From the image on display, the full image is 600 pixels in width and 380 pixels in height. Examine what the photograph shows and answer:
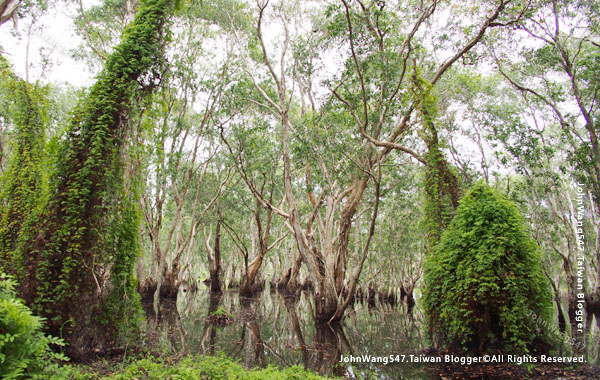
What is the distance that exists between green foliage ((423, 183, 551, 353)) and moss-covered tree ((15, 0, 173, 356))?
20.1ft

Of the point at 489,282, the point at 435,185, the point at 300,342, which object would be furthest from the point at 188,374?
the point at 435,185

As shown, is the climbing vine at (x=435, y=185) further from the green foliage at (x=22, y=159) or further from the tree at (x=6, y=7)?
the green foliage at (x=22, y=159)

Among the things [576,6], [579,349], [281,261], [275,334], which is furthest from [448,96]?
[281,261]

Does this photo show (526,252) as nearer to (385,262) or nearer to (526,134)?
(526,134)

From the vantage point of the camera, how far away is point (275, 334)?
33.6 ft

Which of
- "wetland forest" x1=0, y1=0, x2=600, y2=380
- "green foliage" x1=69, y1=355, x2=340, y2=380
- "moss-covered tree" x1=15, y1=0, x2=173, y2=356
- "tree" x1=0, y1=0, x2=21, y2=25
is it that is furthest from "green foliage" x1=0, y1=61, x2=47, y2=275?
"green foliage" x1=69, y1=355, x2=340, y2=380

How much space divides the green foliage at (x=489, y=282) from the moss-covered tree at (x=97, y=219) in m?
6.12

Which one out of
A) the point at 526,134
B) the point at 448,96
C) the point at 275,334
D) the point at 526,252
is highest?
the point at 448,96

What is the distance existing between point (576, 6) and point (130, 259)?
1443cm

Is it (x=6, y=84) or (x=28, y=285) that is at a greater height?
(x=6, y=84)

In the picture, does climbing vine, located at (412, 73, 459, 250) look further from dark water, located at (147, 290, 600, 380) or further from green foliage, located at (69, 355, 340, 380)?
green foliage, located at (69, 355, 340, 380)

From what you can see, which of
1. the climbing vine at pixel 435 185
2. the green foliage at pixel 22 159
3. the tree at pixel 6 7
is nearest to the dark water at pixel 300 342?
the climbing vine at pixel 435 185

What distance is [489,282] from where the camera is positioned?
6.20 m

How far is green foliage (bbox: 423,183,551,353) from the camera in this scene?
6047 millimetres
